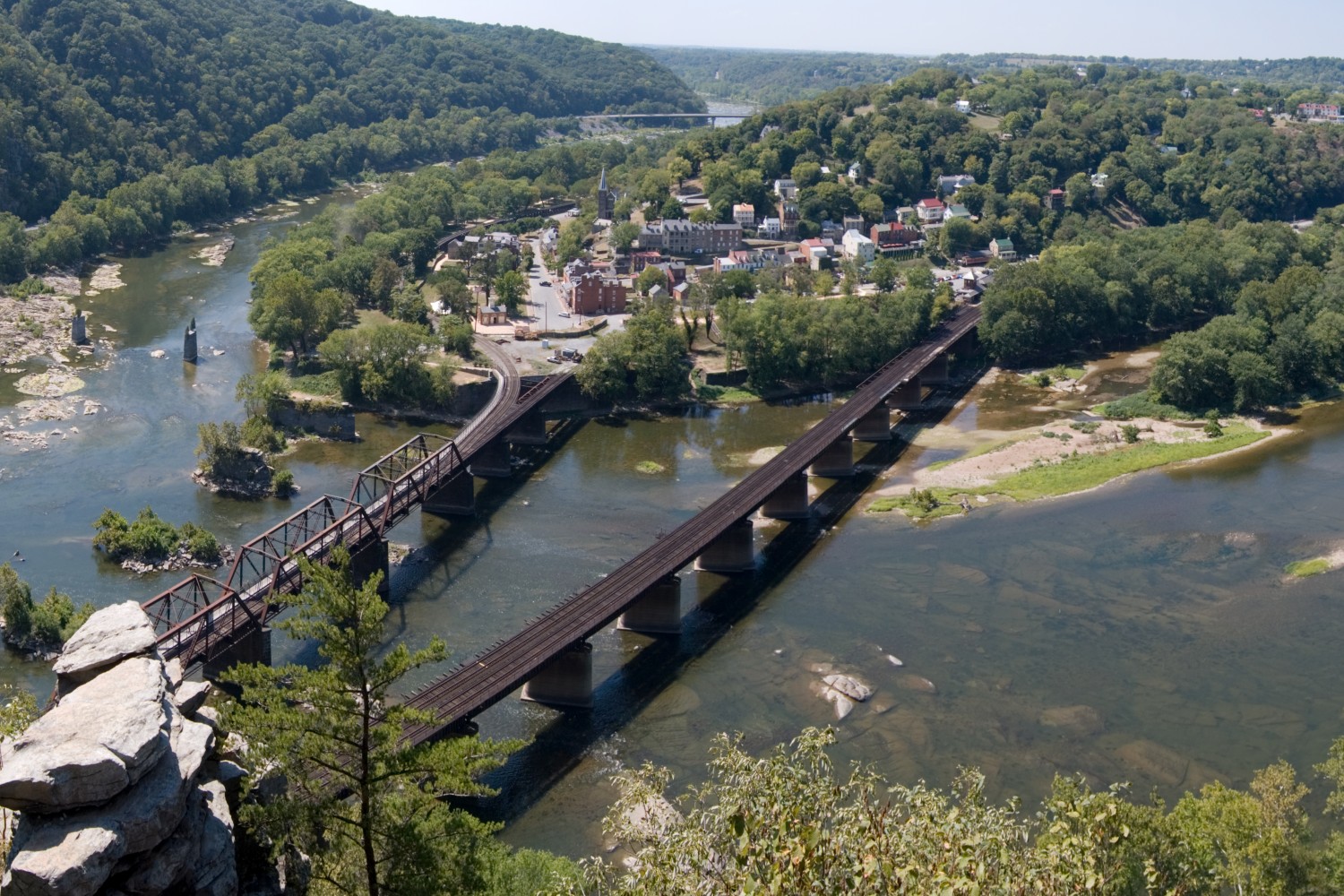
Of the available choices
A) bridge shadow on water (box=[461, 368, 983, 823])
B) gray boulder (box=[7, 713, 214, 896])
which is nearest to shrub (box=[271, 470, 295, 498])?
bridge shadow on water (box=[461, 368, 983, 823])

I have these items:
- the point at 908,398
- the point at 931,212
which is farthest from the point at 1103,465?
the point at 931,212

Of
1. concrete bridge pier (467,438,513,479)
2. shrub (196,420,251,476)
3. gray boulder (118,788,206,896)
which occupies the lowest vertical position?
concrete bridge pier (467,438,513,479)

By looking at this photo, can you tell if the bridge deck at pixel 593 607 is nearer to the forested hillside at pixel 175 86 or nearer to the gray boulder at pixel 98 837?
the gray boulder at pixel 98 837

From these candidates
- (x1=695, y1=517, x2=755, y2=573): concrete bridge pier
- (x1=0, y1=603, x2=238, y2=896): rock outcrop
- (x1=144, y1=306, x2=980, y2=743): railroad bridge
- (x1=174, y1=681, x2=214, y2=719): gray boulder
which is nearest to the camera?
(x1=0, y1=603, x2=238, y2=896): rock outcrop

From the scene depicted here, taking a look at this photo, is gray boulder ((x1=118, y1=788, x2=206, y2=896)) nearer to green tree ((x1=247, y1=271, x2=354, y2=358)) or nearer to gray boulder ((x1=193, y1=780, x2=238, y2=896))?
gray boulder ((x1=193, y1=780, x2=238, y2=896))

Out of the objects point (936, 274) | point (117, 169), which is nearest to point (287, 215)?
point (117, 169)

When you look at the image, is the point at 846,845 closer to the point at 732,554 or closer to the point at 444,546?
the point at 732,554
